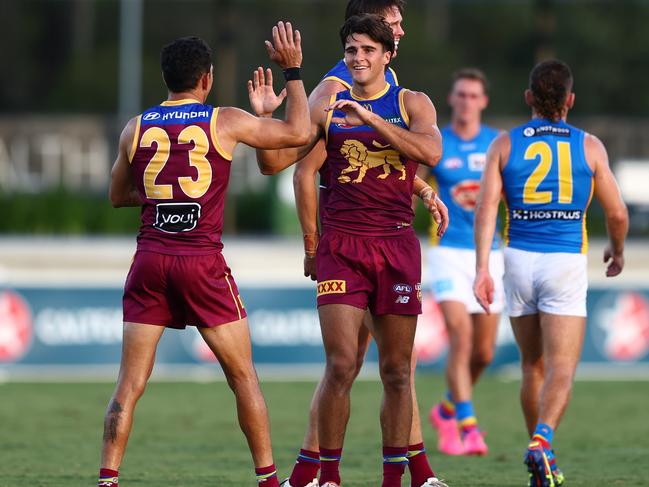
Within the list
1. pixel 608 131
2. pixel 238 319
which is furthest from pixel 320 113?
pixel 608 131

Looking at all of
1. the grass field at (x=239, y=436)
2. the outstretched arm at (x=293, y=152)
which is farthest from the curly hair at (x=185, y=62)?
the grass field at (x=239, y=436)

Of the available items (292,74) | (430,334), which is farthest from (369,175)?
(430,334)

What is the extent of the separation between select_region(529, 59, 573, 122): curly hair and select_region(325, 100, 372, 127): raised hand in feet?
4.42

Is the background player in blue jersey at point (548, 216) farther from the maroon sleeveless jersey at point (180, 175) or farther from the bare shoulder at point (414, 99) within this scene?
the maroon sleeveless jersey at point (180, 175)

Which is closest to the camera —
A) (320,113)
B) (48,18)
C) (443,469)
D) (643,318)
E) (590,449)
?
(320,113)

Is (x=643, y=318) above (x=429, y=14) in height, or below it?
below

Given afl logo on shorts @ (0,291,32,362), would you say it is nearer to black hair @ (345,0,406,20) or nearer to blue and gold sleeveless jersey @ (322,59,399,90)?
blue and gold sleeveless jersey @ (322,59,399,90)

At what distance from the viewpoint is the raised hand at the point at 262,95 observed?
7.23 meters

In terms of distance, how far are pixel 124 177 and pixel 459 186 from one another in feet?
13.8

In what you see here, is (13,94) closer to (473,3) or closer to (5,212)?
(473,3)

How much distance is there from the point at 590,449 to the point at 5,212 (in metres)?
19.5

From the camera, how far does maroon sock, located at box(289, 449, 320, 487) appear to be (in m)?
7.59

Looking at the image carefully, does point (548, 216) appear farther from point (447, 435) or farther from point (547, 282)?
point (447, 435)

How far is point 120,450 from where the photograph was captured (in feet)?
22.9
